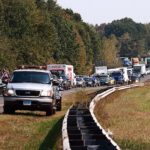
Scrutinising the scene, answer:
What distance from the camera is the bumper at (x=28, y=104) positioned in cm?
2545

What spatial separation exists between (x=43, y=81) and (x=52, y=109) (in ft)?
3.74

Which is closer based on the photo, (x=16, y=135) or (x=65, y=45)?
(x=16, y=135)

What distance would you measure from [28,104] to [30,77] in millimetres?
1470

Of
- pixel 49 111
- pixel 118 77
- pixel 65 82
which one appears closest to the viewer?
pixel 49 111

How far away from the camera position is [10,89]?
25.7m

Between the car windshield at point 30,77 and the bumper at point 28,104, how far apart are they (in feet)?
3.33

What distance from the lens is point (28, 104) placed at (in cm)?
2553

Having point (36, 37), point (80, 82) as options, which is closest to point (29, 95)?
point (80, 82)

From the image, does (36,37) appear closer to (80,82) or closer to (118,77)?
(118,77)

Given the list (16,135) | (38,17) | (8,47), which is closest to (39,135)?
(16,135)

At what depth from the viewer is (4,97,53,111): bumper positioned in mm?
25453

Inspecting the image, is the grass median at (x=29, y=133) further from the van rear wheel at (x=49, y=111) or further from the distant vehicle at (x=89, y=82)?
A: the distant vehicle at (x=89, y=82)

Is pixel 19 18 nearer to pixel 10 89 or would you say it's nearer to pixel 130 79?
pixel 130 79

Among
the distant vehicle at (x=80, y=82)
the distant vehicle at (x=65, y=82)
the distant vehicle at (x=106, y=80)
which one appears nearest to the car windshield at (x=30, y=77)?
the distant vehicle at (x=65, y=82)
